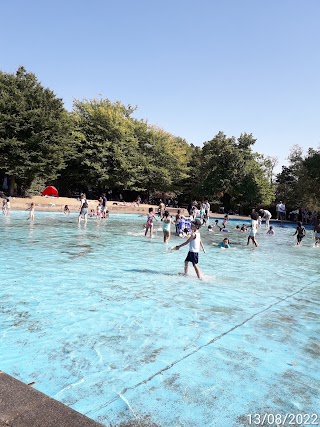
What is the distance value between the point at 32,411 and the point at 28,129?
39.0 metres

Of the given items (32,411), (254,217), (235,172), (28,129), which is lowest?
(32,411)

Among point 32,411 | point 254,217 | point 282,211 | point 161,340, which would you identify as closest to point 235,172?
point 282,211

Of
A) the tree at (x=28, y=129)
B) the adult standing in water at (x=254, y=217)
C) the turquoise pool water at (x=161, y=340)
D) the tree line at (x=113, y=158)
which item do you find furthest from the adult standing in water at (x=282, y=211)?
the turquoise pool water at (x=161, y=340)

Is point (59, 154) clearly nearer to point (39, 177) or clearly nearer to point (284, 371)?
point (39, 177)

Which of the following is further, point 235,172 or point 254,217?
point 235,172

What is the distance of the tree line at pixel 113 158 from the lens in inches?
1484

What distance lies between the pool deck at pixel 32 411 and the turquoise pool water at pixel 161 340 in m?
0.73

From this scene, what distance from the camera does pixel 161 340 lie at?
5.48 meters

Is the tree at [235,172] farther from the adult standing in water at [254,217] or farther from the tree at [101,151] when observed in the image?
the adult standing in water at [254,217]

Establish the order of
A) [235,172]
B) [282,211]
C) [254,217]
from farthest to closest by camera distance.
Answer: [235,172]
[282,211]
[254,217]

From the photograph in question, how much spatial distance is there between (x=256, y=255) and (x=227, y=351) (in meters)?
10.2

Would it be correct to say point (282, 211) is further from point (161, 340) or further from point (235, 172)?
point (161, 340)

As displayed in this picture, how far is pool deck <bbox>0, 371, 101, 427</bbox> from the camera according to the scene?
2754mm

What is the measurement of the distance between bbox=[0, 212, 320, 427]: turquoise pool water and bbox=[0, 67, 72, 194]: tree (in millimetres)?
28423
